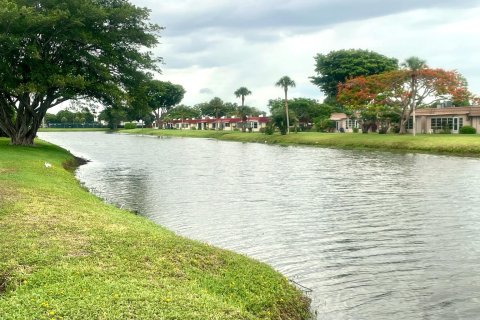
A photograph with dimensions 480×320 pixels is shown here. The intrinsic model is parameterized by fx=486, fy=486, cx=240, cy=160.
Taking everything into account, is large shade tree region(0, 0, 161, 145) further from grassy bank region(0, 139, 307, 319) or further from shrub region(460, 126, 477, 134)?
shrub region(460, 126, 477, 134)

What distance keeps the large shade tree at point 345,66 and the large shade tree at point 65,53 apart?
59.9m

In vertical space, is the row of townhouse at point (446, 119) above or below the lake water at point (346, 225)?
above

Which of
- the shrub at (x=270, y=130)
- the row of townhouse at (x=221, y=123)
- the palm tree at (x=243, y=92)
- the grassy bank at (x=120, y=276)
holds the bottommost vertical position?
the grassy bank at (x=120, y=276)

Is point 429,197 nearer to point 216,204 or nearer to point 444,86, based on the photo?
point 216,204

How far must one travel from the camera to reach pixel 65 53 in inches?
1601

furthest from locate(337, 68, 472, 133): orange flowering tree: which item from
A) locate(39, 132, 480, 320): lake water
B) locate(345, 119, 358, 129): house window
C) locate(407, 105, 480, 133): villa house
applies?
locate(39, 132, 480, 320): lake water

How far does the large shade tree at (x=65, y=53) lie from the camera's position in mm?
36250

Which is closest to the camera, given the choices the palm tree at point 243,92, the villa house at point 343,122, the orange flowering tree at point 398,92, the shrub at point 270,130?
the orange flowering tree at point 398,92

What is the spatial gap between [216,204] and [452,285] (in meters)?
11.6

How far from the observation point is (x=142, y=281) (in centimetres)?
843

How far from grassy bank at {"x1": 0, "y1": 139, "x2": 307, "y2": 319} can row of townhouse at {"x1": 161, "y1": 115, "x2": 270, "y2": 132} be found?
4058 inches

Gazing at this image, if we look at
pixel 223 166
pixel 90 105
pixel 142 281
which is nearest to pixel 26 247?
pixel 142 281

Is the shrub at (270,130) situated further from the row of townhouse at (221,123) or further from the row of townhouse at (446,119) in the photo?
the row of townhouse at (446,119)

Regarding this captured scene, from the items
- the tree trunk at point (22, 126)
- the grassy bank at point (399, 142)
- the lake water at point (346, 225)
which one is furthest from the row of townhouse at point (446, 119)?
the tree trunk at point (22, 126)
